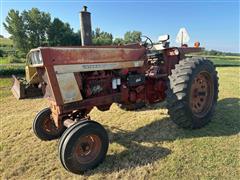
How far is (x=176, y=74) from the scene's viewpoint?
4.07m

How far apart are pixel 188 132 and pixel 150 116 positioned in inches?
47.8

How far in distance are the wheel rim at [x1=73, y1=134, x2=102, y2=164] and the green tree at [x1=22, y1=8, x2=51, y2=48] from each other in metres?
39.0

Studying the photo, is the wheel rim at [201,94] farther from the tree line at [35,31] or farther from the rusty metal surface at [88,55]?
the tree line at [35,31]

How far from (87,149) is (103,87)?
110 centimetres

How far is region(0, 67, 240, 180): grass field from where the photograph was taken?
3.08m

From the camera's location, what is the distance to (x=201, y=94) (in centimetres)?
448

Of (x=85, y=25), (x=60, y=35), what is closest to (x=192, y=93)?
(x=85, y=25)

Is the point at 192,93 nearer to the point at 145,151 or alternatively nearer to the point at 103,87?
the point at 145,151

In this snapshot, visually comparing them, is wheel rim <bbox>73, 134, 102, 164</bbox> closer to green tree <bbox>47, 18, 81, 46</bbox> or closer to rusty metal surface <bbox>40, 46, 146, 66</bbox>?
rusty metal surface <bbox>40, 46, 146, 66</bbox>

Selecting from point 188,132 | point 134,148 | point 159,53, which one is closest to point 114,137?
point 134,148

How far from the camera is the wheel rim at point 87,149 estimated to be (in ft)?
10.3

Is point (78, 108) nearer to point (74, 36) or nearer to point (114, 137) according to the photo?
point (114, 137)

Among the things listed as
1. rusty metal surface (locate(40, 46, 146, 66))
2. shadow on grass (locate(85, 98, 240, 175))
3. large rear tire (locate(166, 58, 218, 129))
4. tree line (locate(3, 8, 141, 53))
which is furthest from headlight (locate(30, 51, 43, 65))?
tree line (locate(3, 8, 141, 53))

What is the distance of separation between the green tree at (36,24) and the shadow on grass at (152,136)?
38282mm
